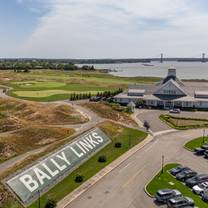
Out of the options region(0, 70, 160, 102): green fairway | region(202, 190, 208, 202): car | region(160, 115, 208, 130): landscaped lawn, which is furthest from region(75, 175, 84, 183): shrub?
region(0, 70, 160, 102): green fairway

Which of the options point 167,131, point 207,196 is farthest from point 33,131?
point 207,196

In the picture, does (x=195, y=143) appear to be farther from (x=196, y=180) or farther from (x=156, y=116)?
(x=156, y=116)

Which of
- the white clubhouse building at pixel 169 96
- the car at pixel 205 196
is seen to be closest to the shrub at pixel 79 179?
the car at pixel 205 196

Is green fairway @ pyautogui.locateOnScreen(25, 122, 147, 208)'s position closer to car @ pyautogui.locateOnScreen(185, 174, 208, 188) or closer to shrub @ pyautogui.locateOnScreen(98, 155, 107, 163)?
shrub @ pyautogui.locateOnScreen(98, 155, 107, 163)

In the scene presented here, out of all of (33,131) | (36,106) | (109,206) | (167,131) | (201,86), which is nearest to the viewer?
(109,206)

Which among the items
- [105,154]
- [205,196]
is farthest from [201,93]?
[205,196]

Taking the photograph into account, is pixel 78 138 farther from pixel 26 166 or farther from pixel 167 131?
pixel 167 131

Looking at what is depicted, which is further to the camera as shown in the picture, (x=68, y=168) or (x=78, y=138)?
(x=78, y=138)
